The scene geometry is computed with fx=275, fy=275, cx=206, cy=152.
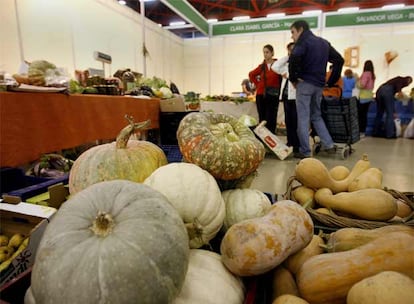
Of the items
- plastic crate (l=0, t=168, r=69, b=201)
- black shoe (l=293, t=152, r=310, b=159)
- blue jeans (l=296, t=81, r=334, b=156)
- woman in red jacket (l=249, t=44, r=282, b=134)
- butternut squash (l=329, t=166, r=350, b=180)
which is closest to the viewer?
butternut squash (l=329, t=166, r=350, b=180)

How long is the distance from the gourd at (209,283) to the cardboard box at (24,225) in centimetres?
47

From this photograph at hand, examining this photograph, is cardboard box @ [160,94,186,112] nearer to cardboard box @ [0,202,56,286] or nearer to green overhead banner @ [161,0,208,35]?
cardboard box @ [0,202,56,286]

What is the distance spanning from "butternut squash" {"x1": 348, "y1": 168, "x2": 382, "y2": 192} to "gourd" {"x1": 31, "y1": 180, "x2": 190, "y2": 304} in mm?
931

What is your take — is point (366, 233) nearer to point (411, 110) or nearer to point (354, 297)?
point (354, 297)

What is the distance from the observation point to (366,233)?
0.81 m

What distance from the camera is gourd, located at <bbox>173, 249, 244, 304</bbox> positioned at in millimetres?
634

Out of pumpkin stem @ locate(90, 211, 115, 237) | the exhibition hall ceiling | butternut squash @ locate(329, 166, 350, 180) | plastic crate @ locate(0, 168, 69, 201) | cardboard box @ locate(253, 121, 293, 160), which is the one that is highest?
the exhibition hall ceiling

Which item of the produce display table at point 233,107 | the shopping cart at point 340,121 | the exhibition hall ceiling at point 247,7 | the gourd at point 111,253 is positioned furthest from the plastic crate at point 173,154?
the exhibition hall ceiling at point 247,7

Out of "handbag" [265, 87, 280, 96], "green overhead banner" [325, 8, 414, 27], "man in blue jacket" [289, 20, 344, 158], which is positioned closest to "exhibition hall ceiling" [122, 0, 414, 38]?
"green overhead banner" [325, 8, 414, 27]

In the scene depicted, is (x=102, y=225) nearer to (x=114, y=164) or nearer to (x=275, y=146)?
(x=114, y=164)

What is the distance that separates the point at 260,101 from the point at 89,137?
3011 millimetres

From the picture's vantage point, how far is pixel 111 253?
1.64 ft

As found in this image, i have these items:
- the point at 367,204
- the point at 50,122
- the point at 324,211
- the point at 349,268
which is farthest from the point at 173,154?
the point at 349,268

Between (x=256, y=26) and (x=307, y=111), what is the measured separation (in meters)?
6.72
